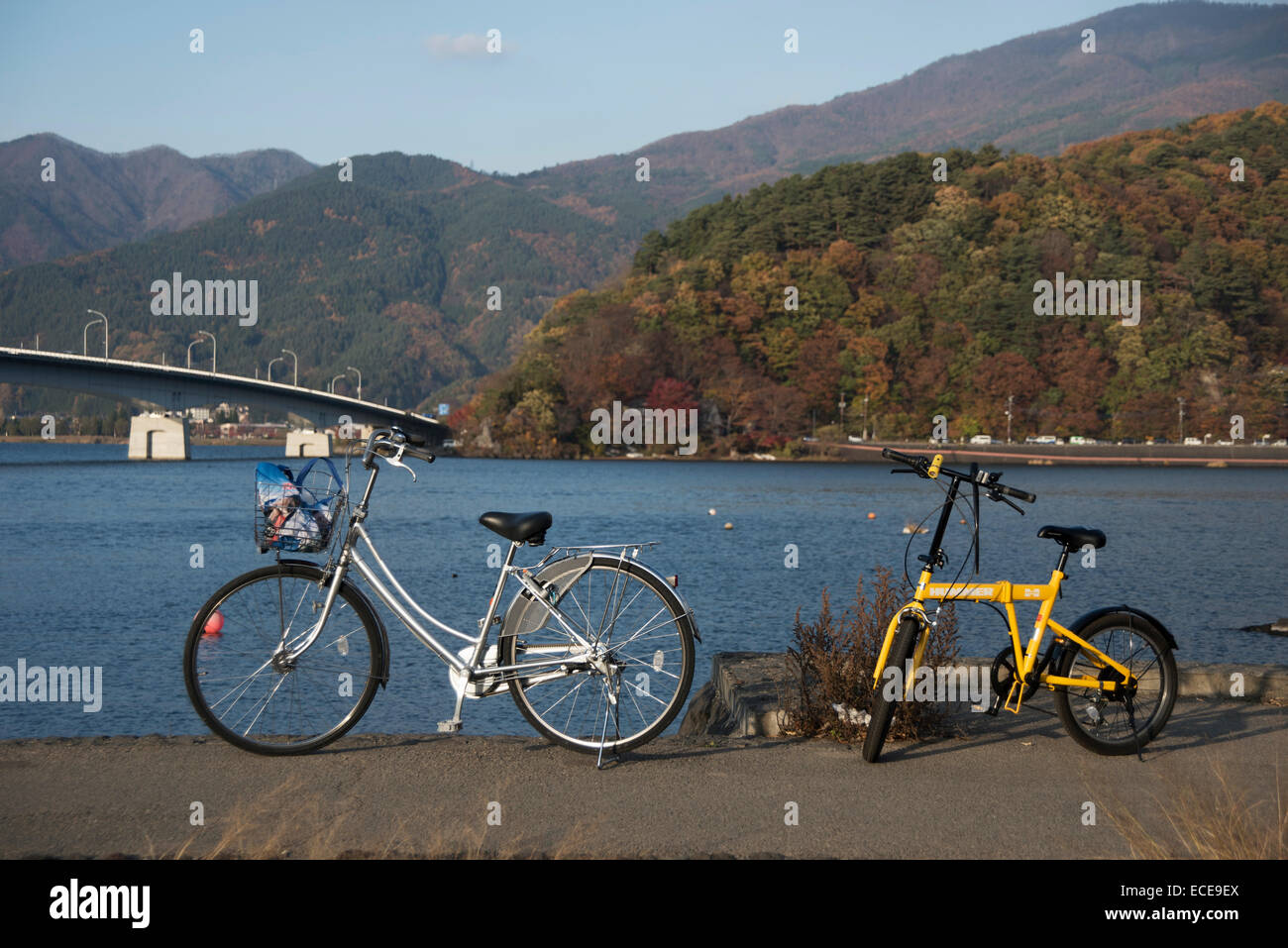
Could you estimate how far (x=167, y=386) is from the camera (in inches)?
3378

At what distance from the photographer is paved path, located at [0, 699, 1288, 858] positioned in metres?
4.43

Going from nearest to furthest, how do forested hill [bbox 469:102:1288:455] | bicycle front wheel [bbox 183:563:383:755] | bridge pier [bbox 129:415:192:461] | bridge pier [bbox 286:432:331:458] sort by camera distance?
bicycle front wheel [bbox 183:563:383:755]
bridge pier [bbox 129:415:192:461]
bridge pier [bbox 286:432:331:458]
forested hill [bbox 469:102:1288:455]

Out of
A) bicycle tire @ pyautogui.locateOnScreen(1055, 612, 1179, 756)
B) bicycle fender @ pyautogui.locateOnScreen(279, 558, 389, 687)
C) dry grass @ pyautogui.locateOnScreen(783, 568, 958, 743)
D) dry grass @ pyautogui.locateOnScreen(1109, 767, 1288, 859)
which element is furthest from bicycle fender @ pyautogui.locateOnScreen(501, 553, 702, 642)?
dry grass @ pyautogui.locateOnScreen(1109, 767, 1288, 859)

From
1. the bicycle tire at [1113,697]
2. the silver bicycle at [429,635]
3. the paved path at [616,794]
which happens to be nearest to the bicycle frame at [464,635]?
the silver bicycle at [429,635]

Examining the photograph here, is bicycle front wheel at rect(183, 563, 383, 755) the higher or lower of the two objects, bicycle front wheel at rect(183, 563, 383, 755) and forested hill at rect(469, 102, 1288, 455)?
the lower

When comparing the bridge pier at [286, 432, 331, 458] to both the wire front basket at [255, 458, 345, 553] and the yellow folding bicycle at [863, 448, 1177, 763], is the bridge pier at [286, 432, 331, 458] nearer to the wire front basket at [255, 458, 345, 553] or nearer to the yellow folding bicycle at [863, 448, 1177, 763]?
the wire front basket at [255, 458, 345, 553]

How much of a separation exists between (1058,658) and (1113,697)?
1.00 feet

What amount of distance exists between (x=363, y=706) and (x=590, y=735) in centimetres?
112

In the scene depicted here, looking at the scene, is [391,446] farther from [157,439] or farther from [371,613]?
[157,439]

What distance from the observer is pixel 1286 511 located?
65438 mm

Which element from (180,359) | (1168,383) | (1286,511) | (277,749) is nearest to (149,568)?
(277,749)

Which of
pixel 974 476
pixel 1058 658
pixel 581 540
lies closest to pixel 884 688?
pixel 1058 658

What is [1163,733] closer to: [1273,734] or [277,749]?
[1273,734]
